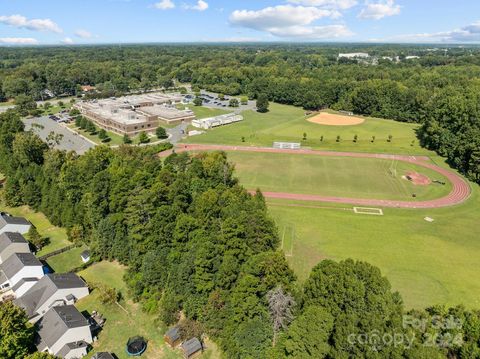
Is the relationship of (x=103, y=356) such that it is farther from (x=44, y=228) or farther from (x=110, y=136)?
(x=110, y=136)

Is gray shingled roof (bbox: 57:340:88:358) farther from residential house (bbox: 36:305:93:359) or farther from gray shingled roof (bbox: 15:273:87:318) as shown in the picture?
gray shingled roof (bbox: 15:273:87:318)

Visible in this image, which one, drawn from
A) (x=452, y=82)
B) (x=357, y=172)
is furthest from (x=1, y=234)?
(x=452, y=82)

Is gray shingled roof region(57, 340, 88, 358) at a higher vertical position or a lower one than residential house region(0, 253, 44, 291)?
lower

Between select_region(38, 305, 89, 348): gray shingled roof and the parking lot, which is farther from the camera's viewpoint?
the parking lot

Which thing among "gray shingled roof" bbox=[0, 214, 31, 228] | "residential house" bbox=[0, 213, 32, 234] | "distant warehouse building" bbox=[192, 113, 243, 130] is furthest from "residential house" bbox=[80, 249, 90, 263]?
"distant warehouse building" bbox=[192, 113, 243, 130]

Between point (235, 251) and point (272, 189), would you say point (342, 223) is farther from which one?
point (235, 251)

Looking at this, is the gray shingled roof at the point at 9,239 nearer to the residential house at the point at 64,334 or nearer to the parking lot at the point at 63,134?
the residential house at the point at 64,334
